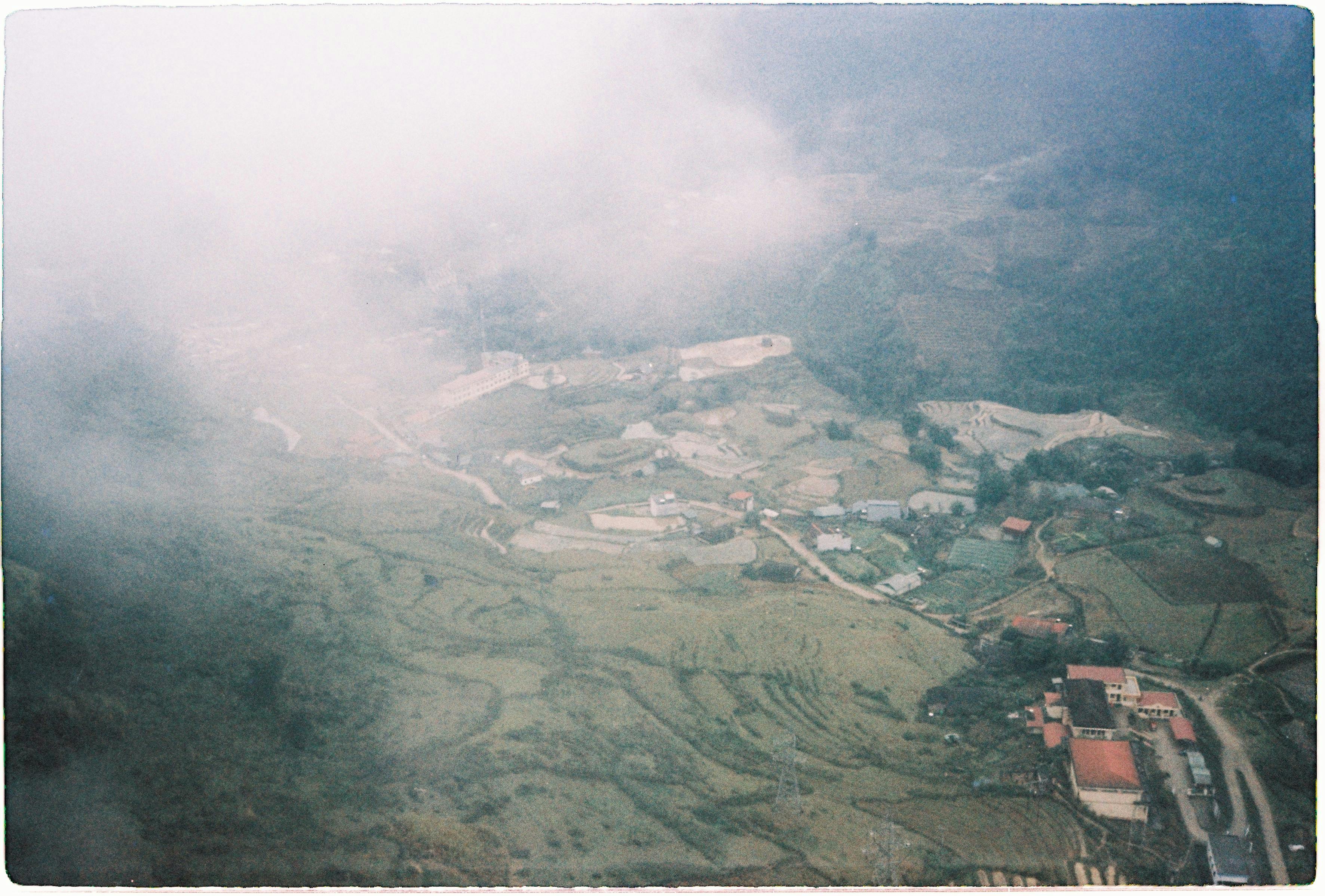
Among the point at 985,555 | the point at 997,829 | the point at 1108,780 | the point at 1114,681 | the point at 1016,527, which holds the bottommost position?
the point at 997,829

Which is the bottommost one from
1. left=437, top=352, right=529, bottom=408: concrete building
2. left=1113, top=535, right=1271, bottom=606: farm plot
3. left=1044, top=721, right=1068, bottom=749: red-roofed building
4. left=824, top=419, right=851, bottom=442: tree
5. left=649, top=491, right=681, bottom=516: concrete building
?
left=1044, top=721, right=1068, bottom=749: red-roofed building

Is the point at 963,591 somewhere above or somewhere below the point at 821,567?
below

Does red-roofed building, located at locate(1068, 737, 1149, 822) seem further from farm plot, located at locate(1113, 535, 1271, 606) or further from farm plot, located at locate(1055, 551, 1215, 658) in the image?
farm plot, located at locate(1113, 535, 1271, 606)

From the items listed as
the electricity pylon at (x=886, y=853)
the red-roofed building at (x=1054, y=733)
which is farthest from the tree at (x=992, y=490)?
the electricity pylon at (x=886, y=853)

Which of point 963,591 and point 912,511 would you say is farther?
point 912,511

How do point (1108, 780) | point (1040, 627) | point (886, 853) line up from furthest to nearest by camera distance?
point (1040, 627) < point (1108, 780) < point (886, 853)

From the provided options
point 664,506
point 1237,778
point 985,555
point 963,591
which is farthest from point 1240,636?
point 664,506

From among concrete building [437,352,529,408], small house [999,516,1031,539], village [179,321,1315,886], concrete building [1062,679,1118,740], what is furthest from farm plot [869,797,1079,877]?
concrete building [437,352,529,408]

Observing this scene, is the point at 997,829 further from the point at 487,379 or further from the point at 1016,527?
the point at 487,379
